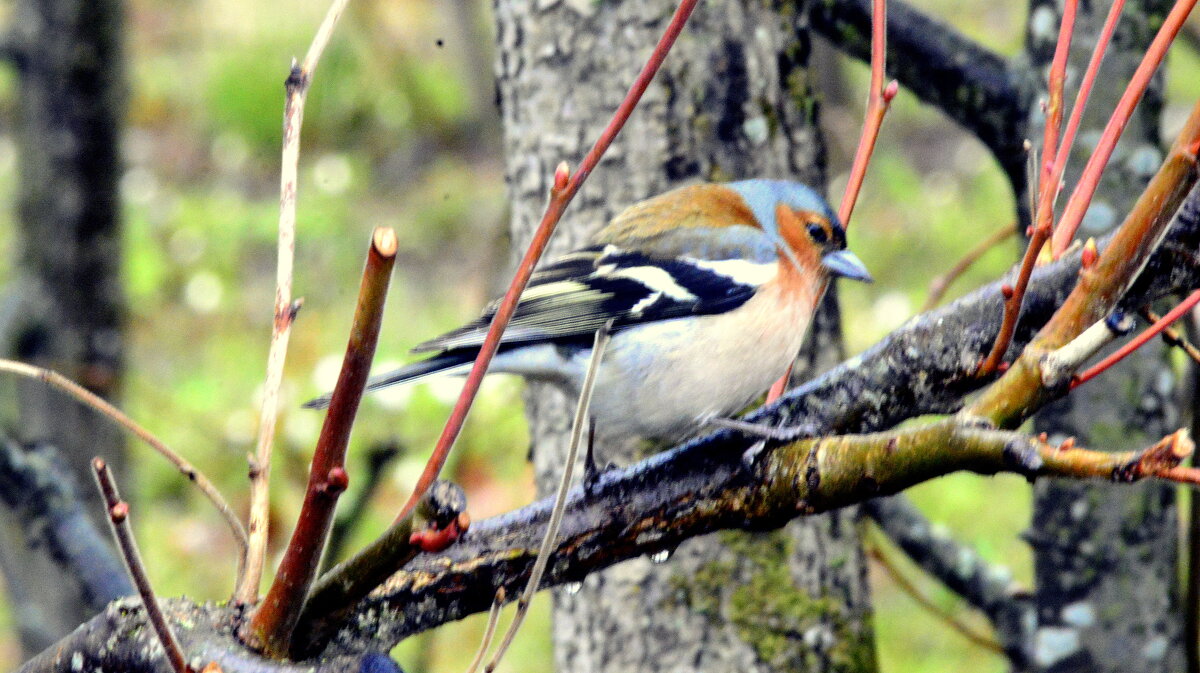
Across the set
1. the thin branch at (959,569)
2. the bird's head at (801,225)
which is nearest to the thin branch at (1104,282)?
the bird's head at (801,225)

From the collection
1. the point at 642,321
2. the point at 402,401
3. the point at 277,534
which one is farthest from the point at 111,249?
the point at 642,321

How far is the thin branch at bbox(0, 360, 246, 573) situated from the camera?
54.1 inches

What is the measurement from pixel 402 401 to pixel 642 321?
272cm

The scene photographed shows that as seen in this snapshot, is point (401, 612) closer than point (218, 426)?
Yes

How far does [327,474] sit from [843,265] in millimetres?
1803

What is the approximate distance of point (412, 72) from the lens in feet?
38.5

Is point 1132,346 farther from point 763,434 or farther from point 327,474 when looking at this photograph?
point 327,474

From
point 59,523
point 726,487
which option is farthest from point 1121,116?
point 59,523

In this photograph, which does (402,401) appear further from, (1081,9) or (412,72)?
(412,72)

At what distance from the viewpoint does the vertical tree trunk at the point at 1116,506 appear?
287cm

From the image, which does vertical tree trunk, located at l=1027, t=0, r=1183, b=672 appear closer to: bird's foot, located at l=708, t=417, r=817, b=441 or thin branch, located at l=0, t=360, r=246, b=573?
bird's foot, located at l=708, t=417, r=817, b=441

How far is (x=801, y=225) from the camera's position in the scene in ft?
9.00

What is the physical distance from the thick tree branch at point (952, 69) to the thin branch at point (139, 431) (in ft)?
6.75

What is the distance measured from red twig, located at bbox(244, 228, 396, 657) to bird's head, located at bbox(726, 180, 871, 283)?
1.55m
